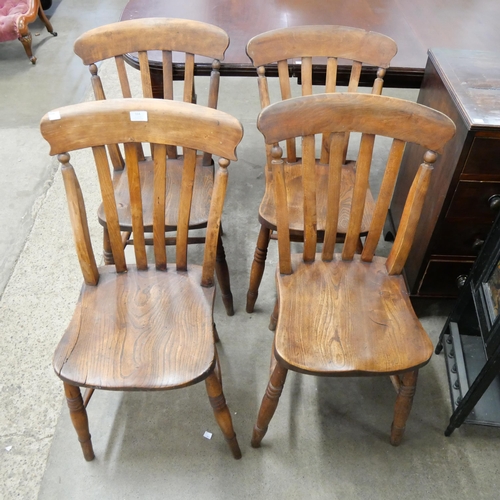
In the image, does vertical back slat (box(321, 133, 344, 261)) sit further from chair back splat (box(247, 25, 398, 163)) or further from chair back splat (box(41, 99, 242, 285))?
chair back splat (box(247, 25, 398, 163))

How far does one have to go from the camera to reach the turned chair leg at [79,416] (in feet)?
3.87

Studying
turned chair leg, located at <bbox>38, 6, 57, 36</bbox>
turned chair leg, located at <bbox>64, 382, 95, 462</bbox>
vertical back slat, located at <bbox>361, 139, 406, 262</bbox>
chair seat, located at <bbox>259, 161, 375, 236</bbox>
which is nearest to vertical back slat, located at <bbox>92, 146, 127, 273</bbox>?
turned chair leg, located at <bbox>64, 382, 95, 462</bbox>

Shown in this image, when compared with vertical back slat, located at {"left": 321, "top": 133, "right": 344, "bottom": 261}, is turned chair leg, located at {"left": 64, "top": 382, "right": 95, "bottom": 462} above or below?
below

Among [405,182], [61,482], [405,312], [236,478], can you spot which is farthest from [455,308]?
[61,482]

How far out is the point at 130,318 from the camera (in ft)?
3.96

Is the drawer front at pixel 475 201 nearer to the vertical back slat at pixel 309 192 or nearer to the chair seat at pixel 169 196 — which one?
the vertical back slat at pixel 309 192

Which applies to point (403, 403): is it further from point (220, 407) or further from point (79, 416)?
point (79, 416)

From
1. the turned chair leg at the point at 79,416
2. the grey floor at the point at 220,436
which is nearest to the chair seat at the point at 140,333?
the turned chair leg at the point at 79,416

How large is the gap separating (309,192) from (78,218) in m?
0.60

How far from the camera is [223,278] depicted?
5.43 ft

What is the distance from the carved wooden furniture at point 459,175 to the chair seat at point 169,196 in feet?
2.41

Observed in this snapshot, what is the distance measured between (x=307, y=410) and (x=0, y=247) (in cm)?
149

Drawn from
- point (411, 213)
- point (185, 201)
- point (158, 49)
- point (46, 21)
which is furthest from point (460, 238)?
point (46, 21)

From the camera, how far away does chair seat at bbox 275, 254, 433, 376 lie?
1.11 metres
